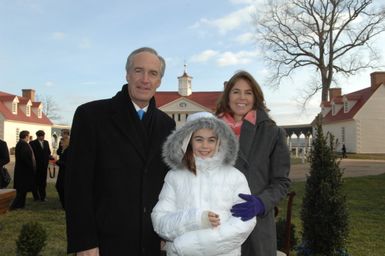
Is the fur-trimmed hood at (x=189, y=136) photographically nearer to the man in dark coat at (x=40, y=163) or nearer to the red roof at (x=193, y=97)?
the man in dark coat at (x=40, y=163)

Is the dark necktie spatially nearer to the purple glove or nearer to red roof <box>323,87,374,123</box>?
the purple glove

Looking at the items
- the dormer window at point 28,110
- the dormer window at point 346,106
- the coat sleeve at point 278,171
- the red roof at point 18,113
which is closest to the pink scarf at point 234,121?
the coat sleeve at point 278,171

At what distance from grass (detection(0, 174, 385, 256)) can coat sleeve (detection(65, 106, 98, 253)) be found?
4864mm

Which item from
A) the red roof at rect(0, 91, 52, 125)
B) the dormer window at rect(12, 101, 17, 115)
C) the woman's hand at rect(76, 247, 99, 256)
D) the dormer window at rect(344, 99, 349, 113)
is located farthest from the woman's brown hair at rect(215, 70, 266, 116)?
the dormer window at rect(12, 101, 17, 115)

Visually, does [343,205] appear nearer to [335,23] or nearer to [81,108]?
[81,108]

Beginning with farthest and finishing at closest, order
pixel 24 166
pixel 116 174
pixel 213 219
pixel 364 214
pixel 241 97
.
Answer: pixel 24 166 < pixel 364 214 < pixel 241 97 < pixel 116 174 < pixel 213 219

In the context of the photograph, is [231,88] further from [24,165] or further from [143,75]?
[24,165]

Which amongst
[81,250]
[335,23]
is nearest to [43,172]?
[81,250]

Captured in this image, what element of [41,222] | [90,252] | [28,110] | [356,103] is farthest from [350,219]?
[28,110]

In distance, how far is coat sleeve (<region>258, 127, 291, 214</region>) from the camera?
3.13m

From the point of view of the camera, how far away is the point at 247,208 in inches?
112

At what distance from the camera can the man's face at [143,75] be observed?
3.08 metres

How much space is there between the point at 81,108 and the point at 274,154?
1470mm

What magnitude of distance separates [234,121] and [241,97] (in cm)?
21
